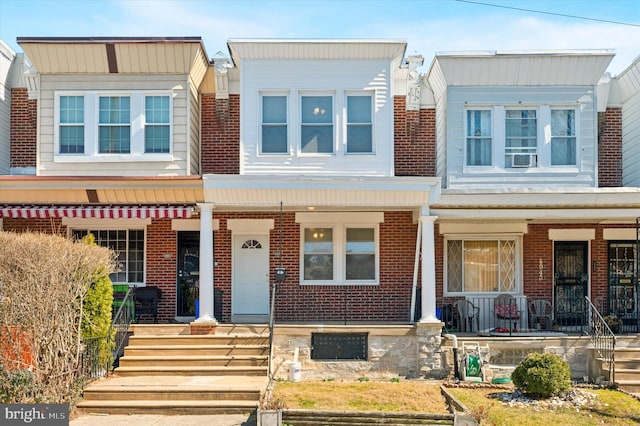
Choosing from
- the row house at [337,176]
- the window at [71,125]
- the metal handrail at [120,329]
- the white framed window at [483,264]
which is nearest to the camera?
the metal handrail at [120,329]

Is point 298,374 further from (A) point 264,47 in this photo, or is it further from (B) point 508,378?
(A) point 264,47

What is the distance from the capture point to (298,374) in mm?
13266

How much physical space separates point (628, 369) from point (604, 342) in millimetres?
710

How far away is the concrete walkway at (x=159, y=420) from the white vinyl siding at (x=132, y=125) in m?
6.10

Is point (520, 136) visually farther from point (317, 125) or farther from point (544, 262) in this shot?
point (317, 125)

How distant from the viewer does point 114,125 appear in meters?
15.1

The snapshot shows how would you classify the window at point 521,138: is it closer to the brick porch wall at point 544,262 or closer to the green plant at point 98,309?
the brick porch wall at point 544,262

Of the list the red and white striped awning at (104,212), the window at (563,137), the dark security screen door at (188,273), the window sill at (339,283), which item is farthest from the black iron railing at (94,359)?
the window at (563,137)

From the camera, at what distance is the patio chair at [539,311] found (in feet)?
53.1

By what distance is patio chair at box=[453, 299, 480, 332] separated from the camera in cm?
1567

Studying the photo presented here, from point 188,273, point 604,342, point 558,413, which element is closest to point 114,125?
point 188,273

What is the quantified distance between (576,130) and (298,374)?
29.4 feet

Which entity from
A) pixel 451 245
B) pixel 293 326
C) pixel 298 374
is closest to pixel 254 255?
pixel 293 326

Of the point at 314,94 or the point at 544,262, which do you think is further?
the point at 544,262
